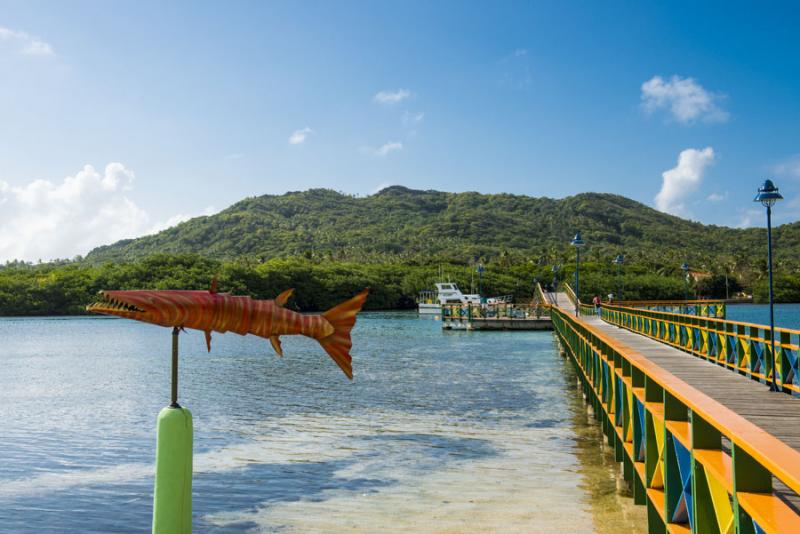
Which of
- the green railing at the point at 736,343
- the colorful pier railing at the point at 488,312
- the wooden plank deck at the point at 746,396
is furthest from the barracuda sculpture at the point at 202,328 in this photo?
the colorful pier railing at the point at 488,312

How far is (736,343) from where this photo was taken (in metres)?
12.6

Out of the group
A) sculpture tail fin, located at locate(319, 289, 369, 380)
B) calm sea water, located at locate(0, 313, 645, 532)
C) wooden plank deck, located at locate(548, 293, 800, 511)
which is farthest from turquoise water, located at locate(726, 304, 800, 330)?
sculpture tail fin, located at locate(319, 289, 369, 380)

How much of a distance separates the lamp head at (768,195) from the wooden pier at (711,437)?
2.12 m

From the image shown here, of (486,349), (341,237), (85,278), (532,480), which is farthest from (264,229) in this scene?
(532,480)

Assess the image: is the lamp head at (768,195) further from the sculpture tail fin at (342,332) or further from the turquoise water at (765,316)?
the turquoise water at (765,316)

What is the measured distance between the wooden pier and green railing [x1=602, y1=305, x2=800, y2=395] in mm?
31

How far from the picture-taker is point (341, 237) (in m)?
181

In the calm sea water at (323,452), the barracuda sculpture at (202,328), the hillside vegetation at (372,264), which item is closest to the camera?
the barracuda sculpture at (202,328)

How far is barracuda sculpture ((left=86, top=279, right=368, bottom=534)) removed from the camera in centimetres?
418

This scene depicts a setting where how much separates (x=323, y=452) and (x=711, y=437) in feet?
30.6

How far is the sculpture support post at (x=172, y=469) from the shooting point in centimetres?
436

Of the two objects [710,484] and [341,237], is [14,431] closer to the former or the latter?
[710,484]

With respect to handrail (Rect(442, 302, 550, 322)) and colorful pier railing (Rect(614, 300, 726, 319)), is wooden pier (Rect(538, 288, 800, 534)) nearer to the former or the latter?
colorful pier railing (Rect(614, 300, 726, 319))

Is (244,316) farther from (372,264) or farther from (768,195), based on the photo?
(372,264)
